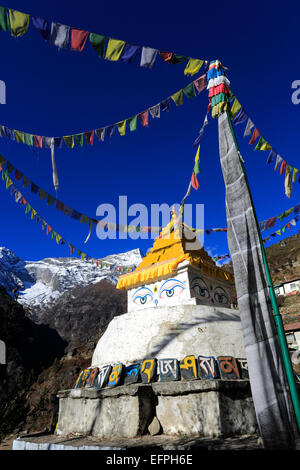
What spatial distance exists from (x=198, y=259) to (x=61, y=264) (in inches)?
5144

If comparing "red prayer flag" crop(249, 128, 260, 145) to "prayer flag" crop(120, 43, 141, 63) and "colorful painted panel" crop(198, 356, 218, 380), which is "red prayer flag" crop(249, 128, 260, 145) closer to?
"prayer flag" crop(120, 43, 141, 63)

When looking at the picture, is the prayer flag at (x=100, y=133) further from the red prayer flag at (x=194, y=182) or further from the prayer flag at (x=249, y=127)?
the prayer flag at (x=249, y=127)

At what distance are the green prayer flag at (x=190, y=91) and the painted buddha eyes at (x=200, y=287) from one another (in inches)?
197

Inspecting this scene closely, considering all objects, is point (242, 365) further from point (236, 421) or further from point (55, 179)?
point (55, 179)

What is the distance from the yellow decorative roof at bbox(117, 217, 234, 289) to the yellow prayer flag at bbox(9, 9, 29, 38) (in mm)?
6497

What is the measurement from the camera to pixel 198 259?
8773 mm

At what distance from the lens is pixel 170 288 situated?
8555mm

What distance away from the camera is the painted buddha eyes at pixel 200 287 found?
8.44 m

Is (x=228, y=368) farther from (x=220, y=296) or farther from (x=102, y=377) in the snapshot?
(x=220, y=296)

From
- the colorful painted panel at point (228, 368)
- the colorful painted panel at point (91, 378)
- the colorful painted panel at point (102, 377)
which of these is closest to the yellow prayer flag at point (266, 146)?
the colorful painted panel at point (228, 368)

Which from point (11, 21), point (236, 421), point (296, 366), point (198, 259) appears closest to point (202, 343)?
point (236, 421)

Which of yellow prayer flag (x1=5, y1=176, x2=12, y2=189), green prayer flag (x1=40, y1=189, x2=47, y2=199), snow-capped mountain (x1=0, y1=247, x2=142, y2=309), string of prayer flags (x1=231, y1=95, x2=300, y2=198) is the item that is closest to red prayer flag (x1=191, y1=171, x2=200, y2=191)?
string of prayer flags (x1=231, y1=95, x2=300, y2=198)

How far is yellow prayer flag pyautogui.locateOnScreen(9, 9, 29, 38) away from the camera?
522 cm

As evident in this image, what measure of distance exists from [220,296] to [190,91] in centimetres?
620
